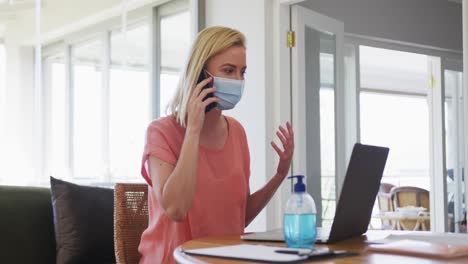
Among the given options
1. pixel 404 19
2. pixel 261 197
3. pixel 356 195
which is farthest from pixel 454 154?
pixel 356 195

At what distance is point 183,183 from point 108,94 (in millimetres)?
3002

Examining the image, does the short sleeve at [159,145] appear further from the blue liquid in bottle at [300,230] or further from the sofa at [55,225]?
the sofa at [55,225]

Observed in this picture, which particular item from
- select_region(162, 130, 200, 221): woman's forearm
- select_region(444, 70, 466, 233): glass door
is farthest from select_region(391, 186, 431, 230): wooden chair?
select_region(162, 130, 200, 221): woman's forearm

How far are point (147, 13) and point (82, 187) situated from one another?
249 cm

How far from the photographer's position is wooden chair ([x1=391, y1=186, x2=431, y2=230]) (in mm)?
7500

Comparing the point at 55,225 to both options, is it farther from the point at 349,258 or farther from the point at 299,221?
the point at 349,258

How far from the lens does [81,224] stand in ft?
8.07

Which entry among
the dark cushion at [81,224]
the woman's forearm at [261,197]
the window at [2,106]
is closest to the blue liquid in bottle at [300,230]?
the woman's forearm at [261,197]

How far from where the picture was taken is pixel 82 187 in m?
2.53

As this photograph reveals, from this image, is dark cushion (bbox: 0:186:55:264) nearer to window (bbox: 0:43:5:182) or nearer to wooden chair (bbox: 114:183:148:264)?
wooden chair (bbox: 114:183:148:264)

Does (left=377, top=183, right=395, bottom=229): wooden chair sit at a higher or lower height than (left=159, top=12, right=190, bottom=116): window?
lower

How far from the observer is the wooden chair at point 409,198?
7.50 m

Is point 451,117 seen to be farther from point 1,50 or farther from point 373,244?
point 373,244

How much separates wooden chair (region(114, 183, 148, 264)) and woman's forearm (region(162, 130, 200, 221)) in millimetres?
396
